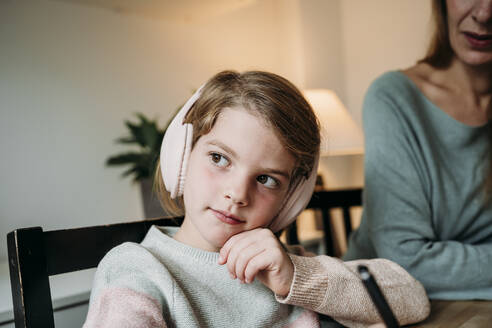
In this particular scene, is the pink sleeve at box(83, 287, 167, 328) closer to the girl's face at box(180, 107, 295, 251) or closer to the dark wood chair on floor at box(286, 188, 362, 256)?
the girl's face at box(180, 107, 295, 251)

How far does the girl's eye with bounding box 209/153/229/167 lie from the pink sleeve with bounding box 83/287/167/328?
0.67 ft

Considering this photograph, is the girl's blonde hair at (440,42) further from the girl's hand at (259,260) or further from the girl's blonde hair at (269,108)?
the girl's hand at (259,260)

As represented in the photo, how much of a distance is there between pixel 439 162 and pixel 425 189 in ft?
0.25

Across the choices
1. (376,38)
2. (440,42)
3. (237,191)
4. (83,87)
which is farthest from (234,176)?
(83,87)

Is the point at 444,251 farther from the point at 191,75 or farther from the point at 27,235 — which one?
the point at 191,75

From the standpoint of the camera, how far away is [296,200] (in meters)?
0.69

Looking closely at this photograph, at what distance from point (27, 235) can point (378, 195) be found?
64 centimetres

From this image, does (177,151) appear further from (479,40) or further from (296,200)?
(479,40)

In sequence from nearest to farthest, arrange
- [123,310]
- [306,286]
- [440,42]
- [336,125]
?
1. [123,310]
2. [306,286]
3. [440,42]
4. [336,125]

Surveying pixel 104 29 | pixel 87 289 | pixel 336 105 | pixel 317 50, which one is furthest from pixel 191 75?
pixel 87 289

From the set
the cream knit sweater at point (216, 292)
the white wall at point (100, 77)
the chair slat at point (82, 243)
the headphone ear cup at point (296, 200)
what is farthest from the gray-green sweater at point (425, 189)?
the white wall at point (100, 77)

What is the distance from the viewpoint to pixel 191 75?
387 centimetres

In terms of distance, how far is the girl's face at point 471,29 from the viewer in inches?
31.1

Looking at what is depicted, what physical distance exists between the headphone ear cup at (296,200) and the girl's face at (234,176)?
0.23 feet
